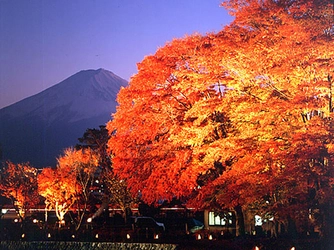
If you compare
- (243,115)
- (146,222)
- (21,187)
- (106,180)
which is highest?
(243,115)

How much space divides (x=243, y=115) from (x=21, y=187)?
22.8 meters

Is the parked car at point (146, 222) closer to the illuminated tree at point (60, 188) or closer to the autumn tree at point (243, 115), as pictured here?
the illuminated tree at point (60, 188)

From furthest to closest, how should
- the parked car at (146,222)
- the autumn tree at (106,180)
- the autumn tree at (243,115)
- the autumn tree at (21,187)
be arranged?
the autumn tree at (21,187)
the autumn tree at (106,180)
the parked car at (146,222)
the autumn tree at (243,115)

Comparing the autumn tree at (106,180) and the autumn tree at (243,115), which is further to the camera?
the autumn tree at (106,180)

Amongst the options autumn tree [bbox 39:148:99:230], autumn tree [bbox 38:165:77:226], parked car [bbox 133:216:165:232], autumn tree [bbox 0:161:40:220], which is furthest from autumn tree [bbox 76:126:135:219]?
autumn tree [bbox 0:161:40:220]

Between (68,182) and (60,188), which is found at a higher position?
(68,182)

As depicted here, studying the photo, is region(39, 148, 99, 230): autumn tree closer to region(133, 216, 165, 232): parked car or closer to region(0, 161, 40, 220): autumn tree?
region(133, 216, 165, 232): parked car

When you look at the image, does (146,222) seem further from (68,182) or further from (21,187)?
(21,187)

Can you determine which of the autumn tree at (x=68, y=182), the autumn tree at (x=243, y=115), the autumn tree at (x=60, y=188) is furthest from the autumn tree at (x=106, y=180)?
the autumn tree at (x=243, y=115)

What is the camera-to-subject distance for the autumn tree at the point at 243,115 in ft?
41.4

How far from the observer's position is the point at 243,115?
14.5m

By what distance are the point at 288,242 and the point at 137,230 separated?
32.6 ft

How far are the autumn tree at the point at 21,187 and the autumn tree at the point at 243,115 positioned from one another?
54.1ft

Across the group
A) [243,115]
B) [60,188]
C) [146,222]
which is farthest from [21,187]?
[243,115]
